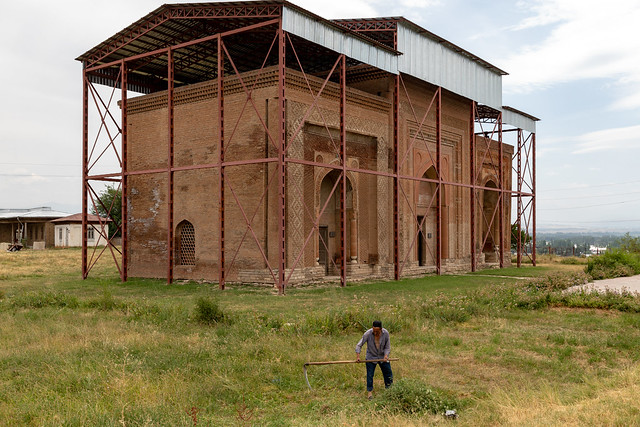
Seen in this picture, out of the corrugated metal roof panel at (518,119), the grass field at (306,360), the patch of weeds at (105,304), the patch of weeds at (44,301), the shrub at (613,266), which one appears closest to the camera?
the grass field at (306,360)

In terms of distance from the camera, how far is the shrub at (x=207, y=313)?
36.7 feet

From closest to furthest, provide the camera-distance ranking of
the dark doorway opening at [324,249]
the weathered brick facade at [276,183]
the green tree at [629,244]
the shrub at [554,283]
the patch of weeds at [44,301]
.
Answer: the patch of weeds at [44,301], the shrub at [554,283], the weathered brick facade at [276,183], the dark doorway opening at [324,249], the green tree at [629,244]

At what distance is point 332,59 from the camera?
2252 centimetres

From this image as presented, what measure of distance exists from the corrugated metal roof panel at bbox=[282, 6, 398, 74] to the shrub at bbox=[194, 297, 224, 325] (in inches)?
342

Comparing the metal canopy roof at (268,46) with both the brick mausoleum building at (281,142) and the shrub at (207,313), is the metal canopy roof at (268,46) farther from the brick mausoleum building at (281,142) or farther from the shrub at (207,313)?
the shrub at (207,313)

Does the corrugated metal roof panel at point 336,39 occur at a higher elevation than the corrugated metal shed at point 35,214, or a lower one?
higher

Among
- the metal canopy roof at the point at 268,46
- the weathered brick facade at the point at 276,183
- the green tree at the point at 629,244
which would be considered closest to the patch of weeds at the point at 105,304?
the weathered brick facade at the point at 276,183

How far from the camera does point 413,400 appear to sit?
6.32 m

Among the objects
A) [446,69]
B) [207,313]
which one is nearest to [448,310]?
[207,313]

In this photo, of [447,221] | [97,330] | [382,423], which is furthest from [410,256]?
[382,423]

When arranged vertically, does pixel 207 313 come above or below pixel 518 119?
below

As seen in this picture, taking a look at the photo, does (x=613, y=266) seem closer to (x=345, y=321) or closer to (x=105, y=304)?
(x=345, y=321)

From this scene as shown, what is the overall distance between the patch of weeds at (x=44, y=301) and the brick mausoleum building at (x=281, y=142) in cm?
445

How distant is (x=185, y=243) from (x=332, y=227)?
544 centimetres
